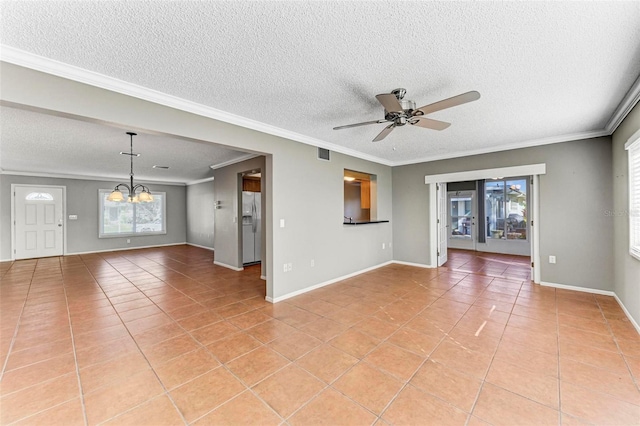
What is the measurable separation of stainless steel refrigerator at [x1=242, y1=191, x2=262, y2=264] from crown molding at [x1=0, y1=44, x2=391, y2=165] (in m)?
2.69

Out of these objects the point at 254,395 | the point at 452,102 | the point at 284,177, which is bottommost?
the point at 254,395

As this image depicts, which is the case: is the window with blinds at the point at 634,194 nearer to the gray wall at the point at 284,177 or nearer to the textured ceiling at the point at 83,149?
the gray wall at the point at 284,177

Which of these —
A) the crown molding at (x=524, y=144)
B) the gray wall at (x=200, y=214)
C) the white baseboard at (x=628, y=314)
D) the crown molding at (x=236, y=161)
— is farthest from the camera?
the gray wall at (x=200, y=214)

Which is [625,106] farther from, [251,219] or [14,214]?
[14,214]

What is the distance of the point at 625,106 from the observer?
2832mm

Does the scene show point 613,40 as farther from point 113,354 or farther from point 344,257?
point 113,354

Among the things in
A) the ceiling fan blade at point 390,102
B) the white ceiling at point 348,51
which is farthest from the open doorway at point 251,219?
the ceiling fan blade at point 390,102

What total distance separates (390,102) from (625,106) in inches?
111

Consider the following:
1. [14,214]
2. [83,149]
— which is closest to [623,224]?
[83,149]

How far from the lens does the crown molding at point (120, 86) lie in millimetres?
1906

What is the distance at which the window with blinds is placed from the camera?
2822 millimetres

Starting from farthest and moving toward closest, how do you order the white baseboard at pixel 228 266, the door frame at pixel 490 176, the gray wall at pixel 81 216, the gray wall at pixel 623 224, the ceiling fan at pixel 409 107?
the gray wall at pixel 81 216, the white baseboard at pixel 228 266, the door frame at pixel 490 176, the gray wall at pixel 623 224, the ceiling fan at pixel 409 107

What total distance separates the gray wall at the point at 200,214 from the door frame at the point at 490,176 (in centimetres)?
654

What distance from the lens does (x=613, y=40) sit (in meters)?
1.83
